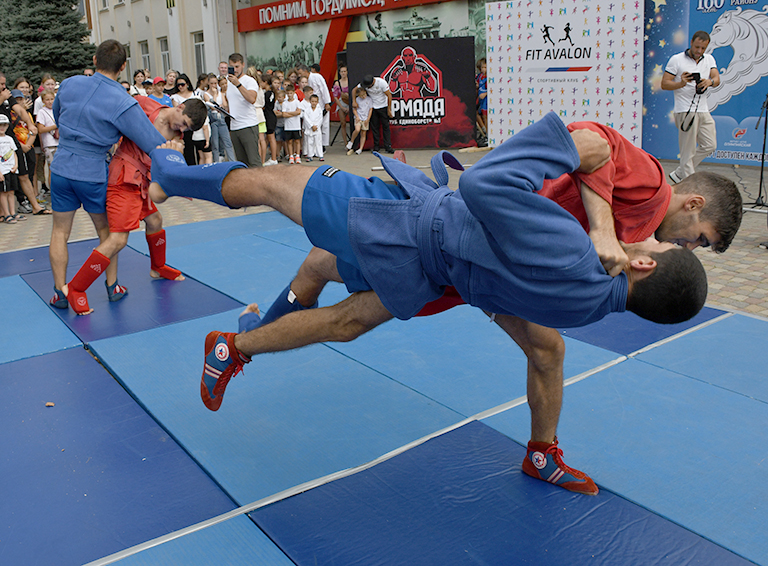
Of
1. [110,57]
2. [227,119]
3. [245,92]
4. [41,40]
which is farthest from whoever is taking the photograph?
[41,40]

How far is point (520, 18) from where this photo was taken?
1020 cm

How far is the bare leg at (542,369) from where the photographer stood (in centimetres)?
259

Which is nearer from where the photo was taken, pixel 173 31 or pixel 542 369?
pixel 542 369

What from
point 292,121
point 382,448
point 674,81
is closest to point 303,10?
point 292,121

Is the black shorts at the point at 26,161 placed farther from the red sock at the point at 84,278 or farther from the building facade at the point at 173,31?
the building facade at the point at 173,31

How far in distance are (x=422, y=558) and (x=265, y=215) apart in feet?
20.6

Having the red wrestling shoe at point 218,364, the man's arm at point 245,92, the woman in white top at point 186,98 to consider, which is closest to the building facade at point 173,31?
the woman in white top at point 186,98

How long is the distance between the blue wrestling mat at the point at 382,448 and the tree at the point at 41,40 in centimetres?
2050

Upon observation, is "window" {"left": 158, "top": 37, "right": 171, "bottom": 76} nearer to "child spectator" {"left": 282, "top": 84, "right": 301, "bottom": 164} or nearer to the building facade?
the building facade

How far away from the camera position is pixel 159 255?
18.2 feet

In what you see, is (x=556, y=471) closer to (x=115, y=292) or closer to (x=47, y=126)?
(x=115, y=292)

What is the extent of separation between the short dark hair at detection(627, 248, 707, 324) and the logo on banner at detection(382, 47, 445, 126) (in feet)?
42.7

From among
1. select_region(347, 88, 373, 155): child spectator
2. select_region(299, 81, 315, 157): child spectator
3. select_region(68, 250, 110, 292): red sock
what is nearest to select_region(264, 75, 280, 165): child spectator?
select_region(299, 81, 315, 157): child spectator

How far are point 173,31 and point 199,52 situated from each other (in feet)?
5.68
